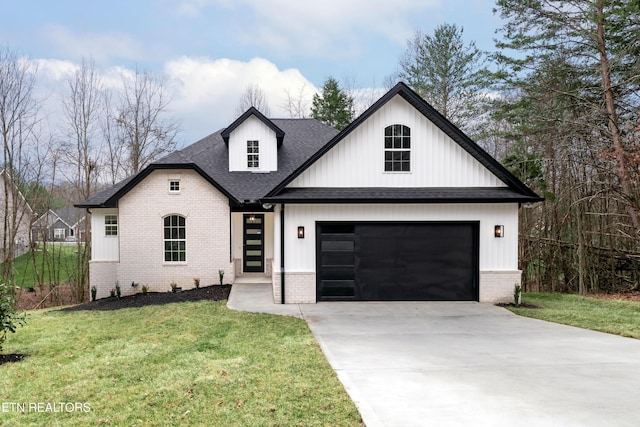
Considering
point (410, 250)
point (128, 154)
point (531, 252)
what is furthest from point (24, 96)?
point (531, 252)

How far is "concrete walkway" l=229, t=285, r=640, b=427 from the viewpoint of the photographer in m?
4.73

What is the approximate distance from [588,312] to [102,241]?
15.2 metres

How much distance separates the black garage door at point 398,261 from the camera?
471 inches

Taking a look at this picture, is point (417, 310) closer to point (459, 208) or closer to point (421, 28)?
point (459, 208)

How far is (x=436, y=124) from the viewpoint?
11.9 m

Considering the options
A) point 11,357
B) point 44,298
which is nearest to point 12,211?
point 44,298

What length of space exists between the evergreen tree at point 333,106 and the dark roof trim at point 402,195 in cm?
2040

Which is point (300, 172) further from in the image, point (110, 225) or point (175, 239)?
point (110, 225)

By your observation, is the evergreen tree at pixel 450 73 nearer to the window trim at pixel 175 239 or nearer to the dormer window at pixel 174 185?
the dormer window at pixel 174 185

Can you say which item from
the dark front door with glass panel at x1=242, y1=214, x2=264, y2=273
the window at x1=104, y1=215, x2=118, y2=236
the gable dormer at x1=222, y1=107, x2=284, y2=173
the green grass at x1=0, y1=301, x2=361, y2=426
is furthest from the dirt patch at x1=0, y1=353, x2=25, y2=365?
the gable dormer at x1=222, y1=107, x2=284, y2=173

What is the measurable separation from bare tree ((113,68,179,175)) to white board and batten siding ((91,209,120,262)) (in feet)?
31.4

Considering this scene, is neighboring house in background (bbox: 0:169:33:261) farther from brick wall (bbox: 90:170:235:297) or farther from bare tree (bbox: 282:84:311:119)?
bare tree (bbox: 282:84:311:119)

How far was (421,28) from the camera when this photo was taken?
2522 cm

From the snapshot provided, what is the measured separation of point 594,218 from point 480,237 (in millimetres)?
7323
